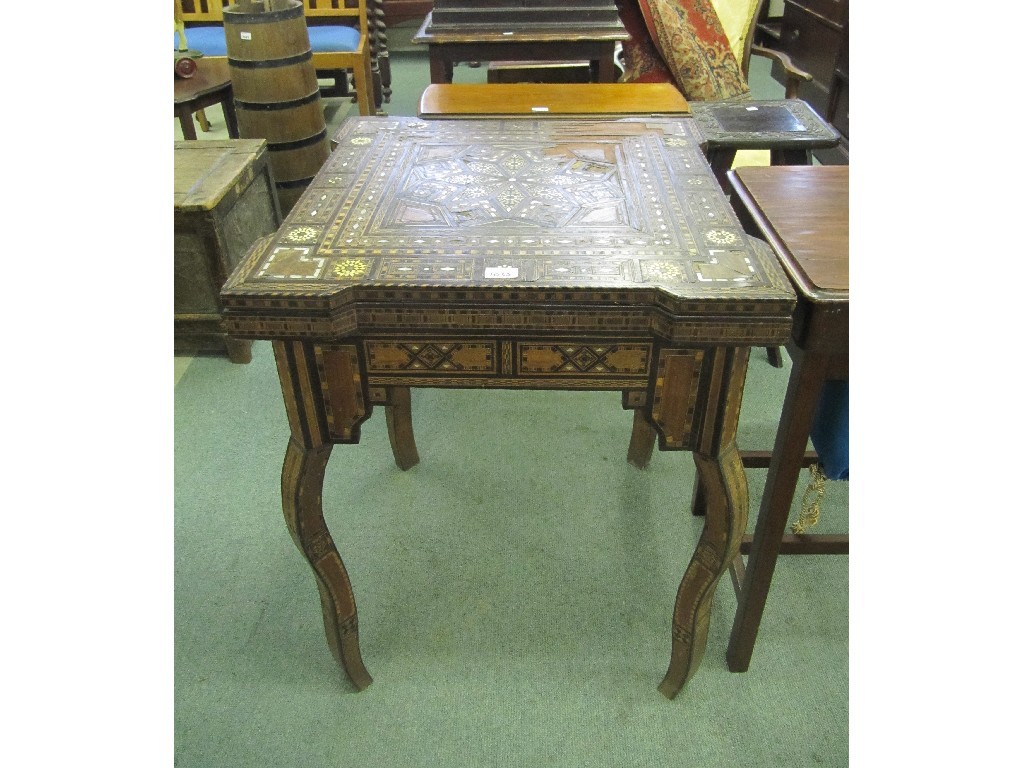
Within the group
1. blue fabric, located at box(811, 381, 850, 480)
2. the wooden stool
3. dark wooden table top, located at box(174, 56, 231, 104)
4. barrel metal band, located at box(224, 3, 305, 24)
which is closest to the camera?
blue fabric, located at box(811, 381, 850, 480)

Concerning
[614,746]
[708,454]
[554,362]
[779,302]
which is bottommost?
[614,746]

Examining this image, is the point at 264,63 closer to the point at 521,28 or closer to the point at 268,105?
the point at 268,105

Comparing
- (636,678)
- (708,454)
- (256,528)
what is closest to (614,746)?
(636,678)

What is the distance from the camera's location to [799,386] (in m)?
1.08

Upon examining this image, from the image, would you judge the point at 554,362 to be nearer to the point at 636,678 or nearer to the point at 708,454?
the point at 708,454

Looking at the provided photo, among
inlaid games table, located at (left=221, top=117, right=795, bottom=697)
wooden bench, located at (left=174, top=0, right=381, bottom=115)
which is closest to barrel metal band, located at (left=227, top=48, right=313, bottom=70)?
wooden bench, located at (left=174, top=0, right=381, bottom=115)

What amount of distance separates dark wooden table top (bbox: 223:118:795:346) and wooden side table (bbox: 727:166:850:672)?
7 cm

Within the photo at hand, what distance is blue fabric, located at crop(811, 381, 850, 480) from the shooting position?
1240 mm

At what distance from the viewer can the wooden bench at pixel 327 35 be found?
143 inches

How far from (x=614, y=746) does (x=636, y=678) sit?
0.50 feet

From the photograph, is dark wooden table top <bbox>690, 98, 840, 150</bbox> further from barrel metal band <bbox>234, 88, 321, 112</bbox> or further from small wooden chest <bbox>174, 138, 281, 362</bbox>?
barrel metal band <bbox>234, 88, 321, 112</bbox>

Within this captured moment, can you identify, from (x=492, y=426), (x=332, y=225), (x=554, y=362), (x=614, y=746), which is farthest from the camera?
(x=492, y=426)

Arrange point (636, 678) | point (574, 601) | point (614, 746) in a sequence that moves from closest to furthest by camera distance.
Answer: point (614, 746) < point (636, 678) < point (574, 601)

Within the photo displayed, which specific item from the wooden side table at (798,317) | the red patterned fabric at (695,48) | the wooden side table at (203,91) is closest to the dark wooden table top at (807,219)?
the wooden side table at (798,317)
